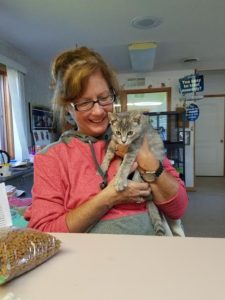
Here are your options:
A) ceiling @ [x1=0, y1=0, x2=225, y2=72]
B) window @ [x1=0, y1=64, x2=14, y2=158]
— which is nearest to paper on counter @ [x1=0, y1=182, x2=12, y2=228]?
ceiling @ [x1=0, y1=0, x2=225, y2=72]

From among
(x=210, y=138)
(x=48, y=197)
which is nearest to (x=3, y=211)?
(x=48, y=197)

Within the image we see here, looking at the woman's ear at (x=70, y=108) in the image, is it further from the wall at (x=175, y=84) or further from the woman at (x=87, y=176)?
the wall at (x=175, y=84)

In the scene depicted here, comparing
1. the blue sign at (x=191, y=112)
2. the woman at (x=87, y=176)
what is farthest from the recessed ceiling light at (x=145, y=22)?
the blue sign at (x=191, y=112)

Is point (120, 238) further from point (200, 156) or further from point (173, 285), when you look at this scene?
point (200, 156)

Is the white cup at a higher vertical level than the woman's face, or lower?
lower

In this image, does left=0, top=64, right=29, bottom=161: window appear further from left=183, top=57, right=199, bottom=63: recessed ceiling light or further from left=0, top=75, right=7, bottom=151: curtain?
left=183, top=57, right=199, bottom=63: recessed ceiling light

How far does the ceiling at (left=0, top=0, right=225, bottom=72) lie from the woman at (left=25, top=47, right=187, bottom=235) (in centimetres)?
165

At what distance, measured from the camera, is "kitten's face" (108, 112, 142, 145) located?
1.07m

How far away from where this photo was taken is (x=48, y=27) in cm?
278

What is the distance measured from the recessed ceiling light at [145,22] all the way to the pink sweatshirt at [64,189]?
6.98 feet

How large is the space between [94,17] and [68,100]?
193cm

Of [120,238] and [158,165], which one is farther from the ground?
[158,165]

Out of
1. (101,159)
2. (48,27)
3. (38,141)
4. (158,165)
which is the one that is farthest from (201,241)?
(38,141)

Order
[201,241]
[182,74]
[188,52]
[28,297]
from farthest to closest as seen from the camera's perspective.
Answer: [182,74]
[188,52]
[201,241]
[28,297]
